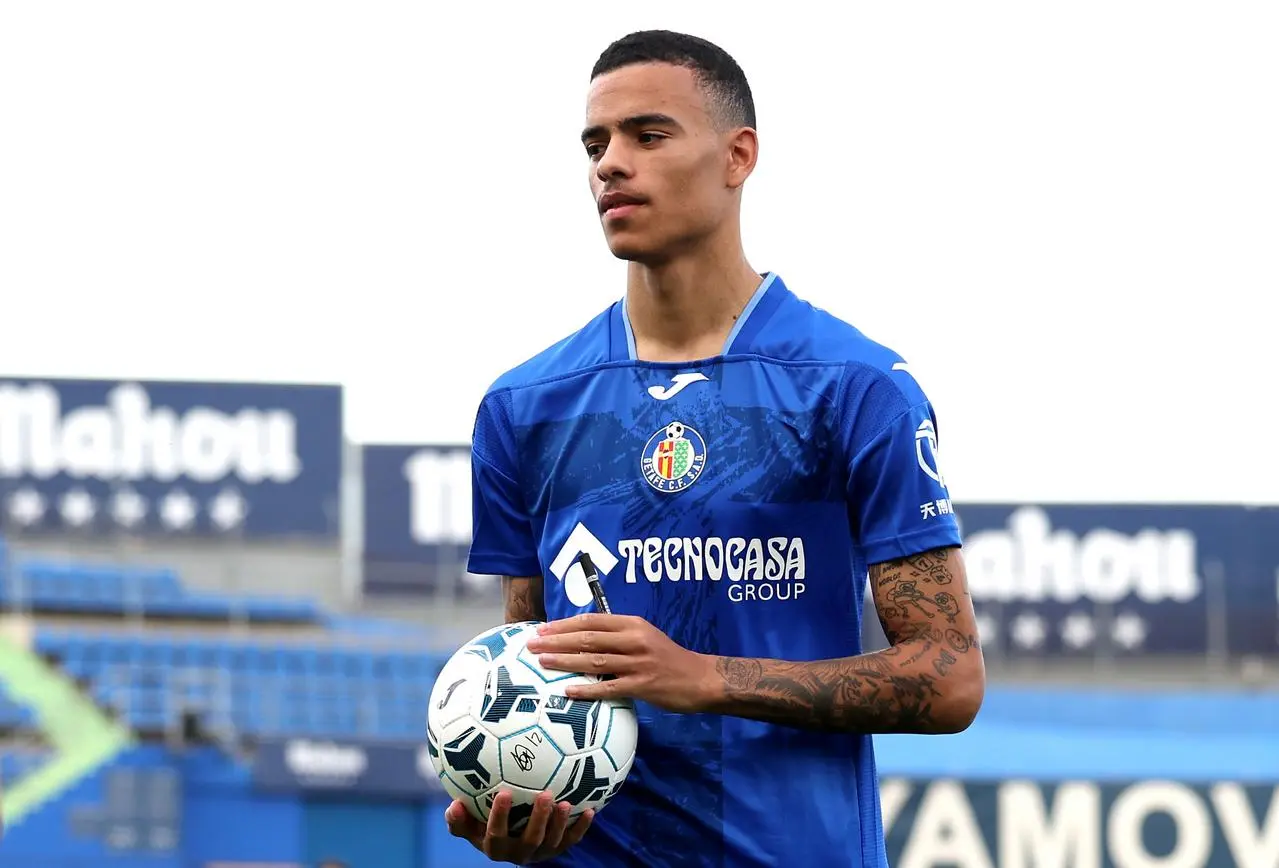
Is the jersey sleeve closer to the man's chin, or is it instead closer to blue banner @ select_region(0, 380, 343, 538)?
the man's chin

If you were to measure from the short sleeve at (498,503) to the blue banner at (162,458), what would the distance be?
2955 cm

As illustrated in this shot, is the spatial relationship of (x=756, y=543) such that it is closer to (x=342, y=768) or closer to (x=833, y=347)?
(x=833, y=347)

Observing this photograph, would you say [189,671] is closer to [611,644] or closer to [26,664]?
[26,664]

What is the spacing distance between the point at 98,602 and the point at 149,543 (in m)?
2.75

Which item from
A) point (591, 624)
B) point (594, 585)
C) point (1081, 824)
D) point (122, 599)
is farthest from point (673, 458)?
point (122, 599)

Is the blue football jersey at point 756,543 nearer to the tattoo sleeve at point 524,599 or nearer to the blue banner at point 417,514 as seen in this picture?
the tattoo sleeve at point 524,599

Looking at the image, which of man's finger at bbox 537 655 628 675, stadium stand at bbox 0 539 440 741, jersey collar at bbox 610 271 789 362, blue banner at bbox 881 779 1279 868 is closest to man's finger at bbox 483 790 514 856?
man's finger at bbox 537 655 628 675

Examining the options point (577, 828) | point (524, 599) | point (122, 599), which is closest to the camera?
point (577, 828)

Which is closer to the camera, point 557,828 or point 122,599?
point 557,828

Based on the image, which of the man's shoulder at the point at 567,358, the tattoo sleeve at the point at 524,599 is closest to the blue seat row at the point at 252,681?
the tattoo sleeve at the point at 524,599

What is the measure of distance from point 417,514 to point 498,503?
95.1 ft

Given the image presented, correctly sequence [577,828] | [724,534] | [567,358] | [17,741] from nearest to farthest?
[577,828] < [724,534] < [567,358] < [17,741]

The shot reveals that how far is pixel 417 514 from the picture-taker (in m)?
32.3

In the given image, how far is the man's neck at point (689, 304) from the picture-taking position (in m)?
3.34
